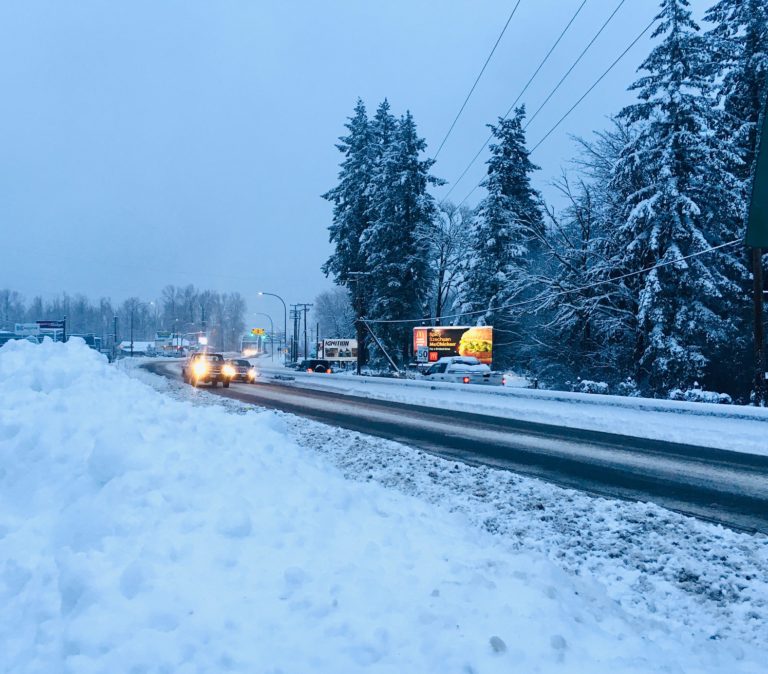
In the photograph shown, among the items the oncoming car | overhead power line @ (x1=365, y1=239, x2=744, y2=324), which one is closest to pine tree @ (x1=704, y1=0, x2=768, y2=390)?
overhead power line @ (x1=365, y1=239, x2=744, y2=324)

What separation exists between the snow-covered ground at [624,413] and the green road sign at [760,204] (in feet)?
32.0

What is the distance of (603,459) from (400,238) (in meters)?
40.1

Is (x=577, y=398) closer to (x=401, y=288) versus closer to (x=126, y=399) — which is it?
(x=126, y=399)

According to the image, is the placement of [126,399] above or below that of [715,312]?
below

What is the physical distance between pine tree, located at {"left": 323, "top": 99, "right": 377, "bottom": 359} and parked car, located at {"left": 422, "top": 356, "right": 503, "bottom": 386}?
2185 centimetres

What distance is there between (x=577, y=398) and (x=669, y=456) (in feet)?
27.4

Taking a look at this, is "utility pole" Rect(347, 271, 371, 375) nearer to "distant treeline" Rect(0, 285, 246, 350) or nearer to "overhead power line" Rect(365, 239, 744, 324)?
"overhead power line" Rect(365, 239, 744, 324)

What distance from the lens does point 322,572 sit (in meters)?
3.94

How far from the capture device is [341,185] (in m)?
53.2

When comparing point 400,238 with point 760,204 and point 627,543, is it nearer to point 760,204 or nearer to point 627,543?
point 627,543

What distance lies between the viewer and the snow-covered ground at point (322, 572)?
10.2 ft

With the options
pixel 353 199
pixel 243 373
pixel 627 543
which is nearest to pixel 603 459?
pixel 627 543

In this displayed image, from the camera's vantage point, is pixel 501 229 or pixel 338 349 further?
pixel 338 349

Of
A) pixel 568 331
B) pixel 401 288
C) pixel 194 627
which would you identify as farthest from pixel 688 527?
pixel 401 288
